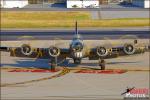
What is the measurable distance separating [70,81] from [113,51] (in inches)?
280

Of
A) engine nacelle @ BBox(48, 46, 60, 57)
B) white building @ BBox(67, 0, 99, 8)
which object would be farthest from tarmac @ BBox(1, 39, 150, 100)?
white building @ BBox(67, 0, 99, 8)

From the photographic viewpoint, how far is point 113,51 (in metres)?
44.1

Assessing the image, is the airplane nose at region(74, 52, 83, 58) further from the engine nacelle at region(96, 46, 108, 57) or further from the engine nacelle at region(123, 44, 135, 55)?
the engine nacelle at region(123, 44, 135, 55)

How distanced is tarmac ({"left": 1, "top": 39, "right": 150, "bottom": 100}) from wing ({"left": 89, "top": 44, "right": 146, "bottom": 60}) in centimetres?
180

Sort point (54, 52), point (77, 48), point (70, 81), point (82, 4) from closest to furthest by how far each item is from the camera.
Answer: point (70, 81), point (77, 48), point (54, 52), point (82, 4)

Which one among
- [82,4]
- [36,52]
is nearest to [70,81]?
[36,52]

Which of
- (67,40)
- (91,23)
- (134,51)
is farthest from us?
(91,23)

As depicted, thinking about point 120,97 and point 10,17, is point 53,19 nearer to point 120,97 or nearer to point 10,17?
point 10,17

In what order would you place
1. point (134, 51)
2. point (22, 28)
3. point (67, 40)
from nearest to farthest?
1. point (134, 51)
2. point (67, 40)
3. point (22, 28)

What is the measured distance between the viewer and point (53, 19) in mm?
109812

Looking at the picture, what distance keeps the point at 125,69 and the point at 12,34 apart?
4013 centimetres

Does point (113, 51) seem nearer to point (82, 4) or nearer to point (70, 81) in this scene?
point (70, 81)

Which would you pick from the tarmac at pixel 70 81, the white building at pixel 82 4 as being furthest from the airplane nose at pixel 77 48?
the white building at pixel 82 4

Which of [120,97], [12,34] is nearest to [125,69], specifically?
[120,97]
